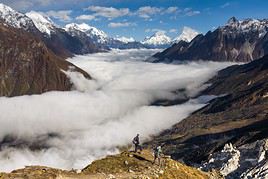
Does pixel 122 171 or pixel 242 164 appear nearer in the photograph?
pixel 122 171

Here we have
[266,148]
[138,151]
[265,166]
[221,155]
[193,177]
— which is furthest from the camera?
[221,155]

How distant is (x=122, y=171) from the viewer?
8738 centimetres

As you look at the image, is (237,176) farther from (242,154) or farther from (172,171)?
(172,171)

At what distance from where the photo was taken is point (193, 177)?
317 ft

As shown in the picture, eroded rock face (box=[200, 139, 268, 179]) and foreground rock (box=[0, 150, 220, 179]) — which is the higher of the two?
foreground rock (box=[0, 150, 220, 179])

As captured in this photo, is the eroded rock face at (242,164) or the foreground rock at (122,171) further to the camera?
the eroded rock face at (242,164)

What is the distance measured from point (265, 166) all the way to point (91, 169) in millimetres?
66877

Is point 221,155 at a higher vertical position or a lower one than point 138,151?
lower

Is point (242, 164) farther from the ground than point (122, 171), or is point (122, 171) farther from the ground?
point (122, 171)

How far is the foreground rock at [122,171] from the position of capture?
261ft

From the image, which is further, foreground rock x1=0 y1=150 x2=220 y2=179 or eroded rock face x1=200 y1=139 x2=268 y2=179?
eroded rock face x1=200 y1=139 x2=268 y2=179

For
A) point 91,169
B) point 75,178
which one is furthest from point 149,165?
point 75,178

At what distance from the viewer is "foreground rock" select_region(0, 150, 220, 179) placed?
79537mm

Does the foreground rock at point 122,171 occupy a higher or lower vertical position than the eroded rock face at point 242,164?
higher
